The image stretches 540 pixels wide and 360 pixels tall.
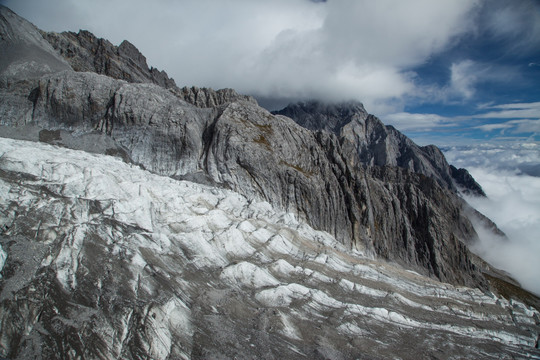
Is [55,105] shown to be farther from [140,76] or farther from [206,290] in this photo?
[140,76]

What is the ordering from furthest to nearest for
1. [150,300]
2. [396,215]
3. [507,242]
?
1. [507,242]
2. [396,215]
3. [150,300]

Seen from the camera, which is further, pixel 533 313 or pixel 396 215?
pixel 396 215

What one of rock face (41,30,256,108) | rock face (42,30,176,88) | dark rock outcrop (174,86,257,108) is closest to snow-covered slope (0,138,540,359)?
dark rock outcrop (174,86,257,108)

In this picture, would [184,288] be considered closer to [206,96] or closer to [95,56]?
[206,96]

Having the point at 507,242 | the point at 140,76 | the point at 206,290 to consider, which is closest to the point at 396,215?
the point at 206,290

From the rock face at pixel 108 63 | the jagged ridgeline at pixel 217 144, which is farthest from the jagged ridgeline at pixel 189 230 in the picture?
the rock face at pixel 108 63

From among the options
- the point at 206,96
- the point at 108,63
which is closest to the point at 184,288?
the point at 206,96
